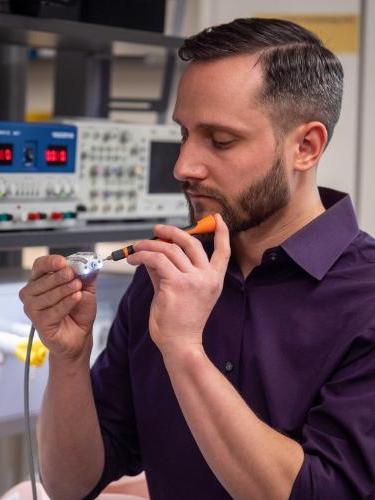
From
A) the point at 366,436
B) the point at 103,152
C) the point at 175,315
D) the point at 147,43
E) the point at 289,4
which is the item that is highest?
the point at 289,4

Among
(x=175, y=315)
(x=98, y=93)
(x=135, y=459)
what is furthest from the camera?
(x=98, y=93)

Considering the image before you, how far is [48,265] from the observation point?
52.7 inches

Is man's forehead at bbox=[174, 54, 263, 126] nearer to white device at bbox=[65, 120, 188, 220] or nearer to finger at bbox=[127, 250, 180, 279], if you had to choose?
finger at bbox=[127, 250, 180, 279]

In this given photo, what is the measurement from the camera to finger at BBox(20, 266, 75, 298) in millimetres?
1329

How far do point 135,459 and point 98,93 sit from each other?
99 cm

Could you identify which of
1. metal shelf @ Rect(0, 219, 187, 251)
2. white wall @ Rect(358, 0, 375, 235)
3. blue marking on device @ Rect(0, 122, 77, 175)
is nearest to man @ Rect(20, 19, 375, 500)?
metal shelf @ Rect(0, 219, 187, 251)

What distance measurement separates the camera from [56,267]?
1.33 metres

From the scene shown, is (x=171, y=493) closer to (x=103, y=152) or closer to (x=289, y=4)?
(x=103, y=152)

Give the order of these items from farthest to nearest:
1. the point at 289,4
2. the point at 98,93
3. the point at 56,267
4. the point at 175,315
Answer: the point at 289,4 < the point at 98,93 < the point at 56,267 < the point at 175,315

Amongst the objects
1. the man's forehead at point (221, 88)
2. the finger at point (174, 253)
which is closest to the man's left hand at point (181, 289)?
the finger at point (174, 253)

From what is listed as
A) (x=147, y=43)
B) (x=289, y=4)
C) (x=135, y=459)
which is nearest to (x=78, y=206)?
(x=147, y=43)

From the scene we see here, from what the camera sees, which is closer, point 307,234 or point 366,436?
point 366,436

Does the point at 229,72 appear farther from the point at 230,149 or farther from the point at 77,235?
the point at 77,235

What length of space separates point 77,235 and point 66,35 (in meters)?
0.38
